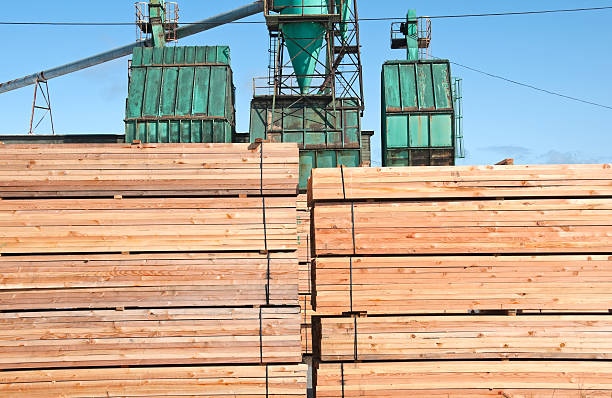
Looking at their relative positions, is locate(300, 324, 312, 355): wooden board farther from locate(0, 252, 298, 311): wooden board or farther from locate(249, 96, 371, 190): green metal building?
Answer: locate(249, 96, 371, 190): green metal building

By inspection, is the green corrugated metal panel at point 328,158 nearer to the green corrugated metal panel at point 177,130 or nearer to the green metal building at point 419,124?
the green metal building at point 419,124

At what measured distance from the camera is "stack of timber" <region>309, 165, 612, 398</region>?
21.6ft

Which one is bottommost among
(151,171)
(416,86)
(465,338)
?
(465,338)

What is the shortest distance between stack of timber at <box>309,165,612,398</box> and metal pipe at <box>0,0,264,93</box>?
1867 centimetres

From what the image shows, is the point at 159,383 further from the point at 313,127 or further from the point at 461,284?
the point at 313,127

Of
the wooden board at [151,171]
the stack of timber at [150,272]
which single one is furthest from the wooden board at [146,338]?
the wooden board at [151,171]

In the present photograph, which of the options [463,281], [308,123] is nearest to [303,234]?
[463,281]

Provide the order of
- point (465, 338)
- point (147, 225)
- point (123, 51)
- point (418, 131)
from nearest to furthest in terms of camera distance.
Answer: point (465, 338) < point (147, 225) < point (418, 131) < point (123, 51)

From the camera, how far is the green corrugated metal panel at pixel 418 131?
16016 mm

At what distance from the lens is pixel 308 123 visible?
637 inches

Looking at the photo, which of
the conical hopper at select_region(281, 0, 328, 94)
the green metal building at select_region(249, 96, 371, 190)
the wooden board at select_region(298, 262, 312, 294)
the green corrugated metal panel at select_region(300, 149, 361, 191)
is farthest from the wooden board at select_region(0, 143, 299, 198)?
the conical hopper at select_region(281, 0, 328, 94)

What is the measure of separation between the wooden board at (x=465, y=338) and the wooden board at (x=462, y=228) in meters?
0.86

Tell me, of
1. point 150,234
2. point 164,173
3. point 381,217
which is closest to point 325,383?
point 381,217

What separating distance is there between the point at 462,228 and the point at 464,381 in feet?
6.15
